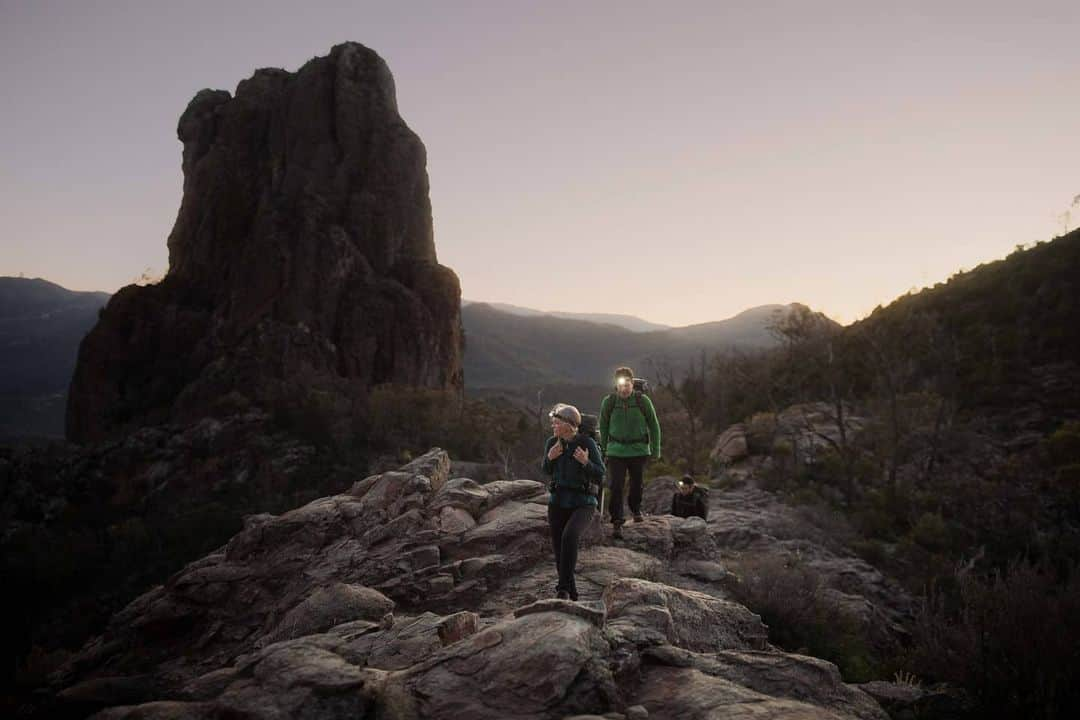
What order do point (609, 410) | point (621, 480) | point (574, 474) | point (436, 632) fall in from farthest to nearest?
point (621, 480) → point (609, 410) → point (574, 474) → point (436, 632)

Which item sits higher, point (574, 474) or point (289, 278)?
point (289, 278)

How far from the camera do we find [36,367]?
15262 centimetres

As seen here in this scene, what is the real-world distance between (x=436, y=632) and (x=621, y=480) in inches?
152

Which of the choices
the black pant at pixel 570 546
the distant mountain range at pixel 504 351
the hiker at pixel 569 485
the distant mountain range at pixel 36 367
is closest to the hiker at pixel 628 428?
the hiker at pixel 569 485

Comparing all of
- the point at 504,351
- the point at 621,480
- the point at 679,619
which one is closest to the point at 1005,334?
the point at 621,480

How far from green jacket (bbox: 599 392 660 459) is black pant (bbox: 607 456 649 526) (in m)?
0.14

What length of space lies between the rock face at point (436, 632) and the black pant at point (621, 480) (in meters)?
0.48

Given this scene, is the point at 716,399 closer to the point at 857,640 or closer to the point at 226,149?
the point at 857,640

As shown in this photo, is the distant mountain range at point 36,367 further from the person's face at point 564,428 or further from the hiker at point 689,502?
the person's face at point 564,428

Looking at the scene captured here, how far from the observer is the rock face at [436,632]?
13.0 feet

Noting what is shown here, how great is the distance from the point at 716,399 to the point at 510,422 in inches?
664

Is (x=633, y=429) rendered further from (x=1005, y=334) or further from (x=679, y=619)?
(x=1005, y=334)

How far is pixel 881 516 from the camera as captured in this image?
17734 mm

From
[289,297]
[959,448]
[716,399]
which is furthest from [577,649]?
[289,297]
